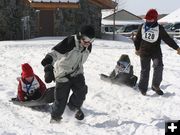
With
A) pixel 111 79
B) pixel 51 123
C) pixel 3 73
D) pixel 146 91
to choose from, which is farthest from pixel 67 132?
pixel 3 73

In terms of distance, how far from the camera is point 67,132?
638 cm

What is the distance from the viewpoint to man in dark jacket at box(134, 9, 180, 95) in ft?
28.3

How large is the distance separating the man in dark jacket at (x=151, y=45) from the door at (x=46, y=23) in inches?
781

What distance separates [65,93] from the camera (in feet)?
22.0

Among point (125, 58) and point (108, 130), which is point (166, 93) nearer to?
point (125, 58)

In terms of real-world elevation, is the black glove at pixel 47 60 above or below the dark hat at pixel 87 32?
below

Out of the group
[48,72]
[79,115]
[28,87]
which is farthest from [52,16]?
[48,72]

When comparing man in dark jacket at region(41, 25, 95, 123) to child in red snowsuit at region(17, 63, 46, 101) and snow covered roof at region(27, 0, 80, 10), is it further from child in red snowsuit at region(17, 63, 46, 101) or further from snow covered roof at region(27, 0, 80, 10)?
snow covered roof at region(27, 0, 80, 10)

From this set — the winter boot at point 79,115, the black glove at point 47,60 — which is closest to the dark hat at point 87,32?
the black glove at point 47,60

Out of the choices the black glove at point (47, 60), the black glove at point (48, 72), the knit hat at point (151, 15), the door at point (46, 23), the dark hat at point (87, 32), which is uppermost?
the knit hat at point (151, 15)

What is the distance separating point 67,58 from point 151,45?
2.57m

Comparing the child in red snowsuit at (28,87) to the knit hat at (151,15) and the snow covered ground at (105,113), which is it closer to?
the snow covered ground at (105,113)

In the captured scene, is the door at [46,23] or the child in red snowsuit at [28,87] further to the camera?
the door at [46,23]

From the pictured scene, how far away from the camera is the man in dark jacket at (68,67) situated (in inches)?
254
